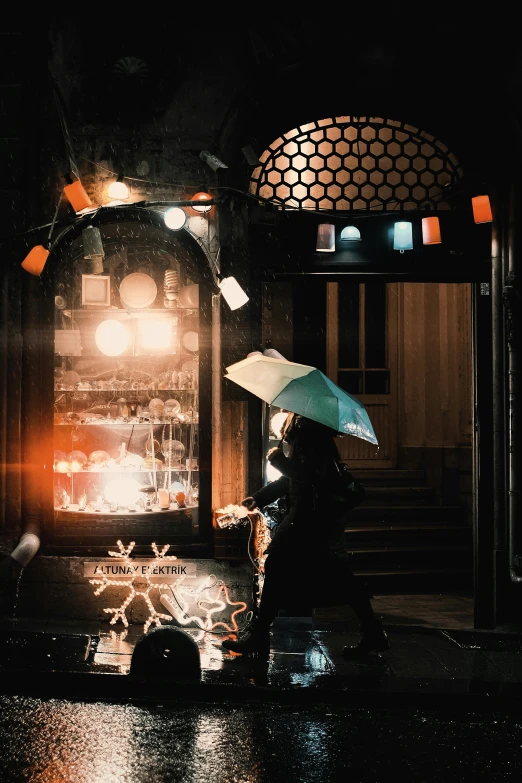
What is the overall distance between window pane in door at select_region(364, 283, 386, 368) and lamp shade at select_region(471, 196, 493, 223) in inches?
293

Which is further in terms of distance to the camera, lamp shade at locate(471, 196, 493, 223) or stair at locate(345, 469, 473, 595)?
stair at locate(345, 469, 473, 595)

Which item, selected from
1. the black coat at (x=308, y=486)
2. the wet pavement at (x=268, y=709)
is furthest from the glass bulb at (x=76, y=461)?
the black coat at (x=308, y=486)

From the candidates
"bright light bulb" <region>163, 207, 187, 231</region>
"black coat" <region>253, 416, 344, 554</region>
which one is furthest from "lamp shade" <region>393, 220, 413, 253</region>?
"black coat" <region>253, 416, 344, 554</region>

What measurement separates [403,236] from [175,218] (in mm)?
2858

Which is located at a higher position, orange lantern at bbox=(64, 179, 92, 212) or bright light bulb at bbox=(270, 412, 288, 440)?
orange lantern at bbox=(64, 179, 92, 212)

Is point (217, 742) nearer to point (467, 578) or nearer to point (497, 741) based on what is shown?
point (497, 741)

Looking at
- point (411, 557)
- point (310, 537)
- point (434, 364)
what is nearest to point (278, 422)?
point (310, 537)

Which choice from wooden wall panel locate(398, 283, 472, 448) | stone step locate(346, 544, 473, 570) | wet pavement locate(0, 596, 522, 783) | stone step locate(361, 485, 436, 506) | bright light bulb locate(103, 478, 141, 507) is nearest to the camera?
wet pavement locate(0, 596, 522, 783)

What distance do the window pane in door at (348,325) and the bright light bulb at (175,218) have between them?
8.14 meters

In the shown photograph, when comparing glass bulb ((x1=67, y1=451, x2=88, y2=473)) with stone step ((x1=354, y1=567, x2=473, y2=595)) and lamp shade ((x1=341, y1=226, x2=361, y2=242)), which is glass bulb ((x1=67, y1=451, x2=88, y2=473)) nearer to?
lamp shade ((x1=341, y1=226, x2=361, y2=242))

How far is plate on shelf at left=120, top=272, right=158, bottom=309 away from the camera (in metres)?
10.2

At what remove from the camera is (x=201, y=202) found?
29.8ft

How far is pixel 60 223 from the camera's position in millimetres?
9445

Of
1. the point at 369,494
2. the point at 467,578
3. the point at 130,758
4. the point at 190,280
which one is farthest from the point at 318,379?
the point at 369,494
